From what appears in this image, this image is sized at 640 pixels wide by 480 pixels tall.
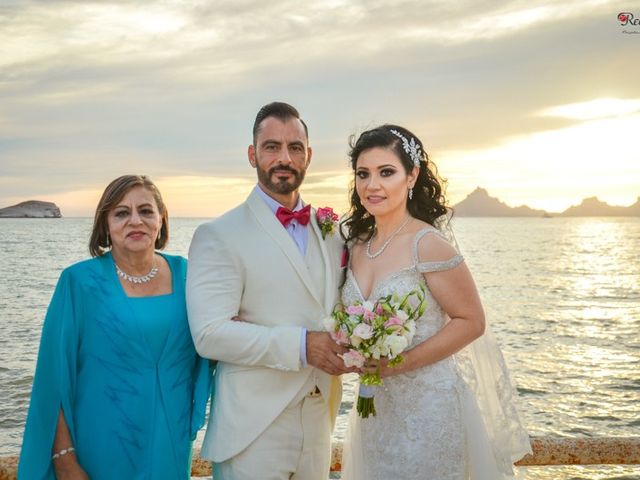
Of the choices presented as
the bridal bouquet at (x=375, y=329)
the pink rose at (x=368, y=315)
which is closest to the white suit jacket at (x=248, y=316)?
the bridal bouquet at (x=375, y=329)

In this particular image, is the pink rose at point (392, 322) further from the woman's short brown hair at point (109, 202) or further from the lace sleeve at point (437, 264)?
the woman's short brown hair at point (109, 202)

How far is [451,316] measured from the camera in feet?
12.3

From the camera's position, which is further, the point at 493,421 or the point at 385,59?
the point at 385,59

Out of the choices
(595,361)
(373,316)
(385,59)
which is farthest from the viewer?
(595,361)

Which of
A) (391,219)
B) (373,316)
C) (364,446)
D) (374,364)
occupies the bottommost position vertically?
(364,446)

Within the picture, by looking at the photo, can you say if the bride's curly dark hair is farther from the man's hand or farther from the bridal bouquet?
the man's hand

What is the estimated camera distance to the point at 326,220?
3982mm

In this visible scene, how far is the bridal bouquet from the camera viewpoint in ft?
10.8

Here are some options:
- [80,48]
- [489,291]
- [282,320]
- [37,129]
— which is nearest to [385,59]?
[80,48]

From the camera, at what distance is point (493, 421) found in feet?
13.3

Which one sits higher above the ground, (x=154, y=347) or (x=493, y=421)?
(x=154, y=347)

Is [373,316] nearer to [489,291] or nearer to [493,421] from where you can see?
[493,421]

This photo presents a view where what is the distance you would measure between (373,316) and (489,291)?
102ft

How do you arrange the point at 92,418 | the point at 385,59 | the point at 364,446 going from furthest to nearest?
1. the point at 385,59
2. the point at 364,446
3. the point at 92,418
